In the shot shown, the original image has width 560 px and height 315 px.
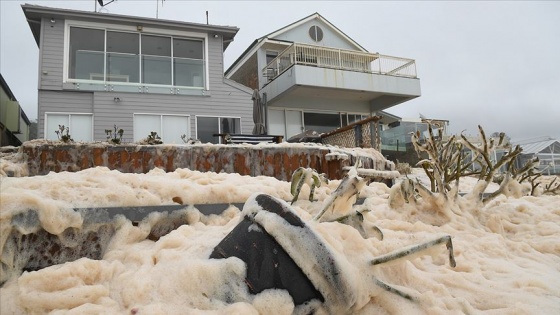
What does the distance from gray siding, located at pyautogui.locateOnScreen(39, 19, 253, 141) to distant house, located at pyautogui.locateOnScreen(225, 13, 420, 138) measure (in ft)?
7.99

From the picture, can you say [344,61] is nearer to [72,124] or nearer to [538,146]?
[72,124]

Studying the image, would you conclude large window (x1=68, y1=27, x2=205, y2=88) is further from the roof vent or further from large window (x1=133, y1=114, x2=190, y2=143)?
the roof vent

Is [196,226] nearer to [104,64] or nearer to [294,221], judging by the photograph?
[294,221]

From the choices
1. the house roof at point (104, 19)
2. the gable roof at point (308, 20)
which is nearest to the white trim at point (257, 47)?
the gable roof at point (308, 20)

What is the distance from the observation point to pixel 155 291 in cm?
148

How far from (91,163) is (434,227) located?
3910 mm

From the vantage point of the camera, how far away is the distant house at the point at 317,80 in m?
14.3

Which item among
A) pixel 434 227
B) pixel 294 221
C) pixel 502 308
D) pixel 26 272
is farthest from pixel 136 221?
pixel 434 227

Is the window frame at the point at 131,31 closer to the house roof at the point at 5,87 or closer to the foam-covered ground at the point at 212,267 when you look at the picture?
→ the house roof at the point at 5,87

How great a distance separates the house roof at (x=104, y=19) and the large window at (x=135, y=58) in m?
0.40

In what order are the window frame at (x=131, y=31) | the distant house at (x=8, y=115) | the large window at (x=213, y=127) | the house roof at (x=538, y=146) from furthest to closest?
the house roof at (x=538, y=146) → the distant house at (x=8, y=115) → the large window at (x=213, y=127) → the window frame at (x=131, y=31)

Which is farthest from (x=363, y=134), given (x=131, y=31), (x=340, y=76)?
(x=131, y=31)

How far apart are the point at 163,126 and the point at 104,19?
3552mm

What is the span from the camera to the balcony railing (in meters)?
15.0
